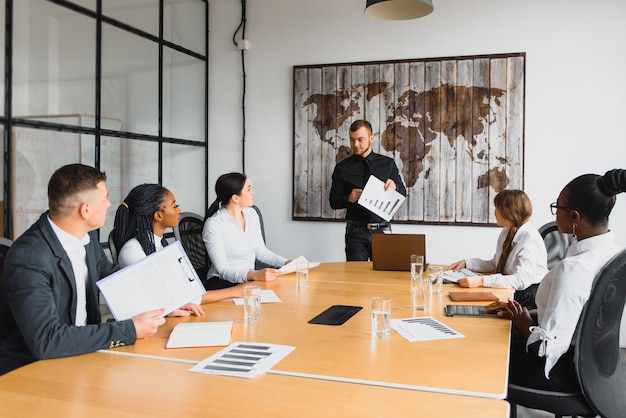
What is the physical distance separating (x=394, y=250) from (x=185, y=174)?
2.48m

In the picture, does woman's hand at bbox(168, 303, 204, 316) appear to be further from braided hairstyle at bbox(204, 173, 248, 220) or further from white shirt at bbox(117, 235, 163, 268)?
braided hairstyle at bbox(204, 173, 248, 220)

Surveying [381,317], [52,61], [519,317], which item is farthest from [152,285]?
[52,61]

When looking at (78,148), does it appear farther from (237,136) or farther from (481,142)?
(481,142)

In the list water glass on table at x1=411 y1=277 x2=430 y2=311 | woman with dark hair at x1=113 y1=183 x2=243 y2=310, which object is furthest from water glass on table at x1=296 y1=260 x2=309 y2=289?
water glass on table at x1=411 y1=277 x2=430 y2=311

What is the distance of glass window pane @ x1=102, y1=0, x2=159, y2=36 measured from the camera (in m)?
4.09

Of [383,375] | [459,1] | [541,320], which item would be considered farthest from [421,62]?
[383,375]

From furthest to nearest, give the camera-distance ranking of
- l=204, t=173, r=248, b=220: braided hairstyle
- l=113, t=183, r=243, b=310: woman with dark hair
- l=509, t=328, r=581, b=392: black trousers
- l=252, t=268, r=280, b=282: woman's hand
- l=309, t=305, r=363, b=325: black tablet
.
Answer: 1. l=204, t=173, r=248, b=220: braided hairstyle
2. l=252, t=268, r=280, b=282: woman's hand
3. l=113, t=183, r=243, b=310: woman with dark hair
4. l=309, t=305, r=363, b=325: black tablet
5. l=509, t=328, r=581, b=392: black trousers

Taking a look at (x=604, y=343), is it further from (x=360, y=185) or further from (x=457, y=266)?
(x=360, y=185)

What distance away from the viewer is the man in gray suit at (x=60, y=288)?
1649mm

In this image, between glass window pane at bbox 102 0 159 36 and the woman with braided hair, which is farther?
glass window pane at bbox 102 0 159 36

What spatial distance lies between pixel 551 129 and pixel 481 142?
1.71 feet

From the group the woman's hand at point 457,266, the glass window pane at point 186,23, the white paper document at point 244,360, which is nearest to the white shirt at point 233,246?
the woman's hand at point 457,266

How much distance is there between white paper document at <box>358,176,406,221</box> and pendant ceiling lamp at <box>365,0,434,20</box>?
1.10m

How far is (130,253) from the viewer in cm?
249
